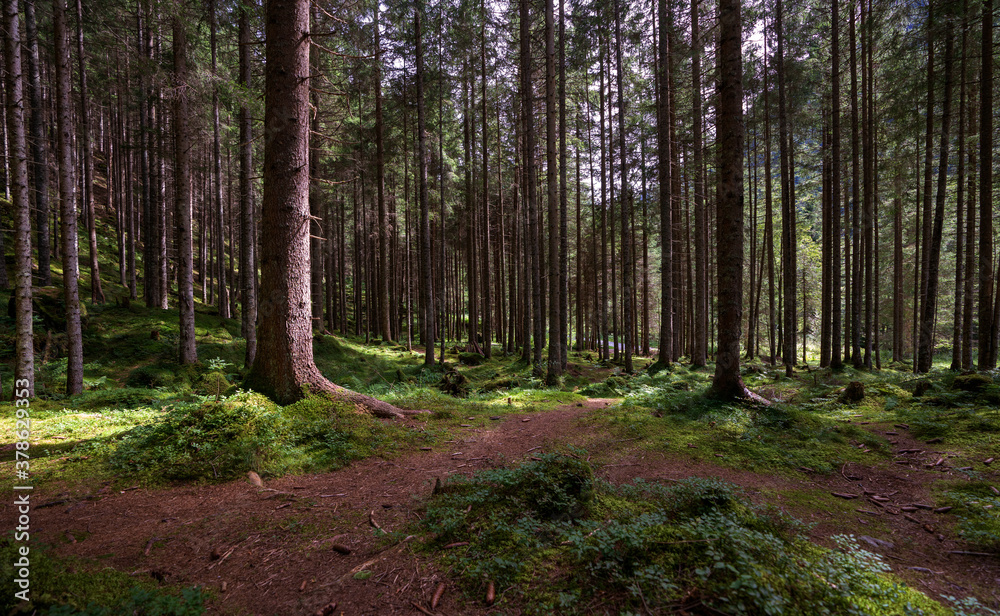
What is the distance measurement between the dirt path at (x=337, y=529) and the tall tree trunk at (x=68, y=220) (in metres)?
6.29

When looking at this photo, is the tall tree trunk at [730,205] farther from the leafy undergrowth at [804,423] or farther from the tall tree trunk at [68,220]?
the tall tree trunk at [68,220]

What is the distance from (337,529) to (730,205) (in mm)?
8378

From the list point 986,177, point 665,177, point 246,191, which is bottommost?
point 986,177

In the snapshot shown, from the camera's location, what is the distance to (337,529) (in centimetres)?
360

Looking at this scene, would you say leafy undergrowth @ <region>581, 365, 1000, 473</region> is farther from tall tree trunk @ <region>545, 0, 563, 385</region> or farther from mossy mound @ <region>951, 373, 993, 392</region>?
tall tree trunk @ <region>545, 0, 563, 385</region>

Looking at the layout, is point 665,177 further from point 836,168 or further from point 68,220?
point 68,220

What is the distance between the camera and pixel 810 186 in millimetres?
18703

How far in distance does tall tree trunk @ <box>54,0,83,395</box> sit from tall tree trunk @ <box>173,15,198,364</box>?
6.92ft

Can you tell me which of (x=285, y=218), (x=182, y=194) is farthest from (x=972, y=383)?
(x=182, y=194)

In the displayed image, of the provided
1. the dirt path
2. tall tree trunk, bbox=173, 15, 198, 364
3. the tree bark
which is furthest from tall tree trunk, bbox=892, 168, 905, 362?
tall tree trunk, bbox=173, 15, 198, 364

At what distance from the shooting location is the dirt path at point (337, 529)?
275 cm

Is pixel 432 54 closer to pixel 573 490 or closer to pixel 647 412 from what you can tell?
pixel 647 412

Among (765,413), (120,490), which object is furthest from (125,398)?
(765,413)

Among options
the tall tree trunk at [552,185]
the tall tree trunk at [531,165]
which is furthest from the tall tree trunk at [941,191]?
the tall tree trunk at [531,165]
